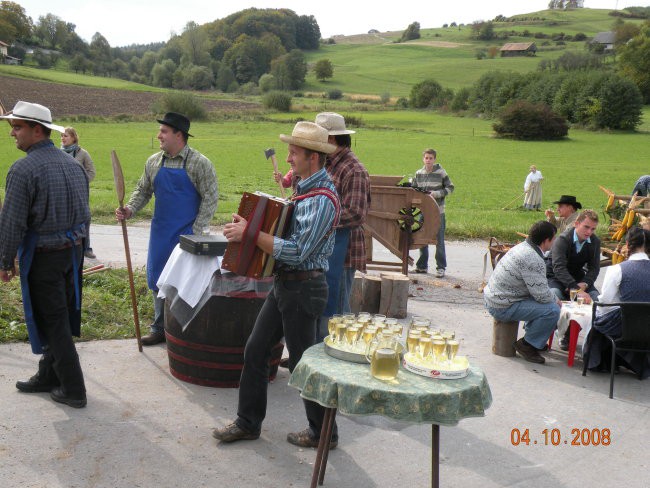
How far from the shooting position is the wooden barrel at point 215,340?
235 inches

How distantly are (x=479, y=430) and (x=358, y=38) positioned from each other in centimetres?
18717

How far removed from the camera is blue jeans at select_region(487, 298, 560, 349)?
7449mm

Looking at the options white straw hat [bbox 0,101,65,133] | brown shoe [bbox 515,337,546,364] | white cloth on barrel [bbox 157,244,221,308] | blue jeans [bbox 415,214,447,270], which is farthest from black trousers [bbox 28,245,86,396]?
blue jeans [bbox 415,214,447,270]

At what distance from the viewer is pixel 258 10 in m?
168

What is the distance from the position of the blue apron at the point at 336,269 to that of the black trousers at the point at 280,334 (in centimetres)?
109

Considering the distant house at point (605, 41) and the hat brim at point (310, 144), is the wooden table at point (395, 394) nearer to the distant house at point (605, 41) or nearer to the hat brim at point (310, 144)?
the hat brim at point (310, 144)

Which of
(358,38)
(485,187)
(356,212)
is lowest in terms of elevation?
(485,187)

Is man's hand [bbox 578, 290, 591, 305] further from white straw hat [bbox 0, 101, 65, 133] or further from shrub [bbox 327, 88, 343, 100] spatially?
shrub [bbox 327, 88, 343, 100]

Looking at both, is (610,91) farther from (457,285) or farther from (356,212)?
(356,212)

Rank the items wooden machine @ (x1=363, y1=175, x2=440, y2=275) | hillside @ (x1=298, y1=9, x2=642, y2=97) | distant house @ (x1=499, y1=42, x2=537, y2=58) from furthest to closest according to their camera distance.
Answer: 1. distant house @ (x1=499, y1=42, x2=537, y2=58)
2. hillside @ (x1=298, y1=9, x2=642, y2=97)
3. wooden machine @ (x1=363, y1=175, x2=440, y2=275)

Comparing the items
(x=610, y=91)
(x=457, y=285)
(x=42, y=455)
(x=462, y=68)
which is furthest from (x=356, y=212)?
(x=462, y=68)

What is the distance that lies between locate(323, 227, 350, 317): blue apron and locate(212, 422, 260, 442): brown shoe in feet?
4.23

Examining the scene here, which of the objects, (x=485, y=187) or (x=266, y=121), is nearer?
(x=485, y=187)

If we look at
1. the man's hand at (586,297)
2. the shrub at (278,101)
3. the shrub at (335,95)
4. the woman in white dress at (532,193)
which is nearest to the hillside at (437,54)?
the shrub at (335,95)
